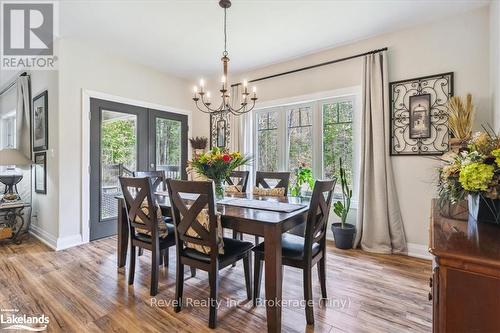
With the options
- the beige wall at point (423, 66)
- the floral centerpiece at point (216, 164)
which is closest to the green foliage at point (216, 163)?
the floral centerpiece at point (216, 164)

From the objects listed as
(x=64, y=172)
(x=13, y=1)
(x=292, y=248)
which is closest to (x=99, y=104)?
(x=64, y=172)

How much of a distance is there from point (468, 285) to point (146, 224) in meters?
2.10

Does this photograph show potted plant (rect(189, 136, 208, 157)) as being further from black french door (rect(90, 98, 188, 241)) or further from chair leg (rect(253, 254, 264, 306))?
chair leg (rect(253, 254, 264, 306))

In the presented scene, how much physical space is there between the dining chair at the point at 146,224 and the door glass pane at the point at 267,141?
2246 millimetres

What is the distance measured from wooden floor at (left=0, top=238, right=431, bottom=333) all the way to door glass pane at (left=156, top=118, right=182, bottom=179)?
73.8 inches

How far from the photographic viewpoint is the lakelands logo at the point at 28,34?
8.61 feet

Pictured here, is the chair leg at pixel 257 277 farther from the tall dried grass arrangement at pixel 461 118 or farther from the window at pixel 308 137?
the tall dried grass arrangement at pixel 461 118

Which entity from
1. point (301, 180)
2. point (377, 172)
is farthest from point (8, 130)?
point (377, 172)

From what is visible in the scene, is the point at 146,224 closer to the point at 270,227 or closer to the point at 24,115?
the point at 270,227

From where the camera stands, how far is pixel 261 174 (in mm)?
3064

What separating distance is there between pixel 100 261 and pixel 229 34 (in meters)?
3.10

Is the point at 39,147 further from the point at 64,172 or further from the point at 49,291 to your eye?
the point at 49,291

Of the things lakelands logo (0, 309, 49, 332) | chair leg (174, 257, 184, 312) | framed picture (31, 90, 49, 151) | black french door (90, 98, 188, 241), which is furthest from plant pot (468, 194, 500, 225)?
framed picture (31, 90, 49, 151)

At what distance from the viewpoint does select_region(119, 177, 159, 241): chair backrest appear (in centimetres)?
207
